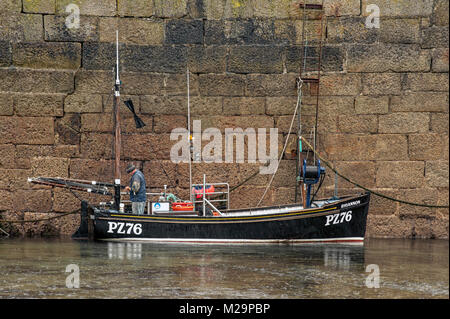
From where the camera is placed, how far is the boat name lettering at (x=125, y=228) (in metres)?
15.2

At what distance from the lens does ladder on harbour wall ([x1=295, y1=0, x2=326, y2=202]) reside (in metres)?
16.6

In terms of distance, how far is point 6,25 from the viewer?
16438 mm

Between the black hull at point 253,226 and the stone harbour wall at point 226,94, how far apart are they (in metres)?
1.57

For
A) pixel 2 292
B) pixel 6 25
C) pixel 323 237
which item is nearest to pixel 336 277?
pixel 323 237
